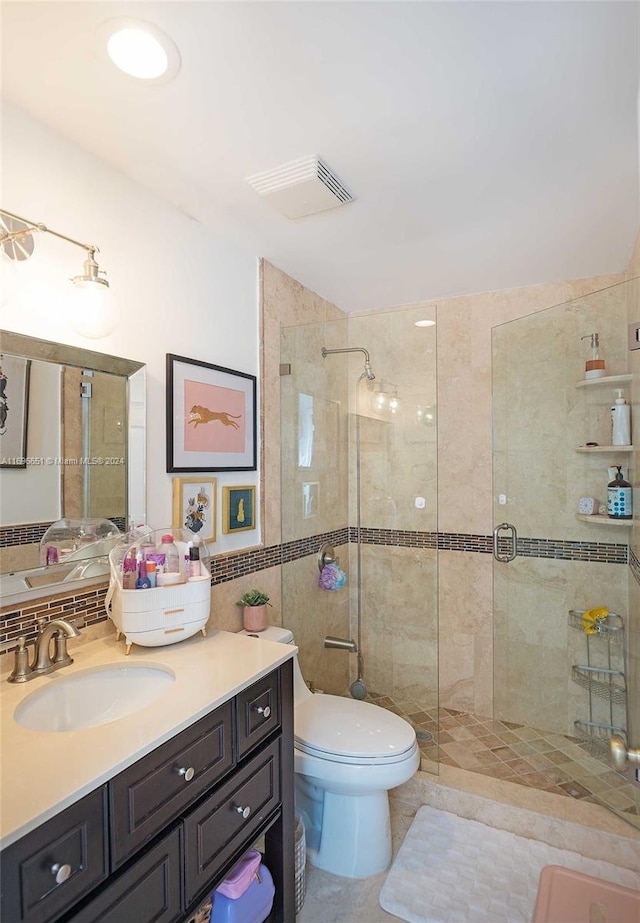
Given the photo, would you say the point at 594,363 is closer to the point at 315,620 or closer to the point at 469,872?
the point at 315,620

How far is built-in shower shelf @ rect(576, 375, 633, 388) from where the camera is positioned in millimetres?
1905

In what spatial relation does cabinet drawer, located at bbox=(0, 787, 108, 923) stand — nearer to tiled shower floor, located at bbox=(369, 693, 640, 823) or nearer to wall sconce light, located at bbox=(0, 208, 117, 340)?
wall sconce light, located at bbox=(0, 208, 117, 340)

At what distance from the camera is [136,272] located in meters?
Result: 1.63

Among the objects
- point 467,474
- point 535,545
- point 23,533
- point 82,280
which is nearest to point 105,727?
point 23,533

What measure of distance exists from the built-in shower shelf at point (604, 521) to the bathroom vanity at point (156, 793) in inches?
57.1

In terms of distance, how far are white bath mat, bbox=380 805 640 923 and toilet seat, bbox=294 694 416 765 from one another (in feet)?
1.45

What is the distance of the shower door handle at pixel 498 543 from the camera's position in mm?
2373

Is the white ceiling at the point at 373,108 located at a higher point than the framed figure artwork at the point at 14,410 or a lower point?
higher

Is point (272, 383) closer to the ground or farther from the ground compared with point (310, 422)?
farther from the ground

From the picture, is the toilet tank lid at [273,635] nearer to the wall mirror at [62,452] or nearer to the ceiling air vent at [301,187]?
the wall mirror at [62,452]

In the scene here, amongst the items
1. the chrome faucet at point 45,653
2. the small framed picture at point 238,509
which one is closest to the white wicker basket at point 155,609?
the chrome faucet at point 45,653

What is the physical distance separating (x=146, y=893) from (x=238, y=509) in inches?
50.7

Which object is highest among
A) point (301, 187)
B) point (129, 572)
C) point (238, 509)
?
point (301, 187)

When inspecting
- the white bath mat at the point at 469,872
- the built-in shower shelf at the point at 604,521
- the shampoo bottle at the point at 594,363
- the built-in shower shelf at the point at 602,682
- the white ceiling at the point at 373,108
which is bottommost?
the white bath mat at the point at 469,872
